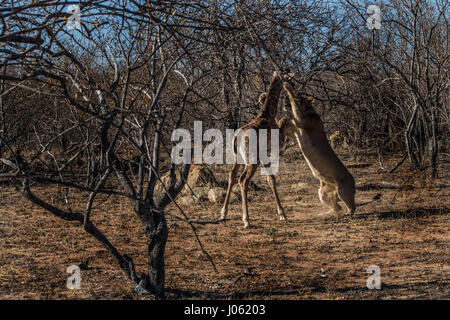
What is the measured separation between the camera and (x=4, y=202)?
12.1 metres

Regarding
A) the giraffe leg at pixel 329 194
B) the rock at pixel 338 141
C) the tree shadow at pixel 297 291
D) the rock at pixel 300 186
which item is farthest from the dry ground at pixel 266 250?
the rock at pixel 338 141

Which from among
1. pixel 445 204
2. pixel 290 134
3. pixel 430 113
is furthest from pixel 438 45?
pixel 290 134

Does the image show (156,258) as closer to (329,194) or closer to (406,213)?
(329,194)

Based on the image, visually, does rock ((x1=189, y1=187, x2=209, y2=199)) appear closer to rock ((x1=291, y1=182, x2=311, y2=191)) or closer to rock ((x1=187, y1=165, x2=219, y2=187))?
rock ((x1=187, y1=165, x2=219, y2=187))

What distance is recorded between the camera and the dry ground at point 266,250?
6.02m

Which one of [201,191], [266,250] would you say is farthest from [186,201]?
[266,250]

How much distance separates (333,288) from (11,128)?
10916mm

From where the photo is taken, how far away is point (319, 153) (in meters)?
8.68

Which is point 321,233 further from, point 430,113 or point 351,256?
point 430,113

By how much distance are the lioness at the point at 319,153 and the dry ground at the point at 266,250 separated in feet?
2.18

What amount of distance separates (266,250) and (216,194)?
4.00 metres

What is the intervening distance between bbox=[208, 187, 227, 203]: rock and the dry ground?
167 millimetres

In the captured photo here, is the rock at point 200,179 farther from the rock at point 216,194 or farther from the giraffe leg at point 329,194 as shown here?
the giraffe leg at point 329,194

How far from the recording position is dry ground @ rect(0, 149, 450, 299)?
19.7 feet
